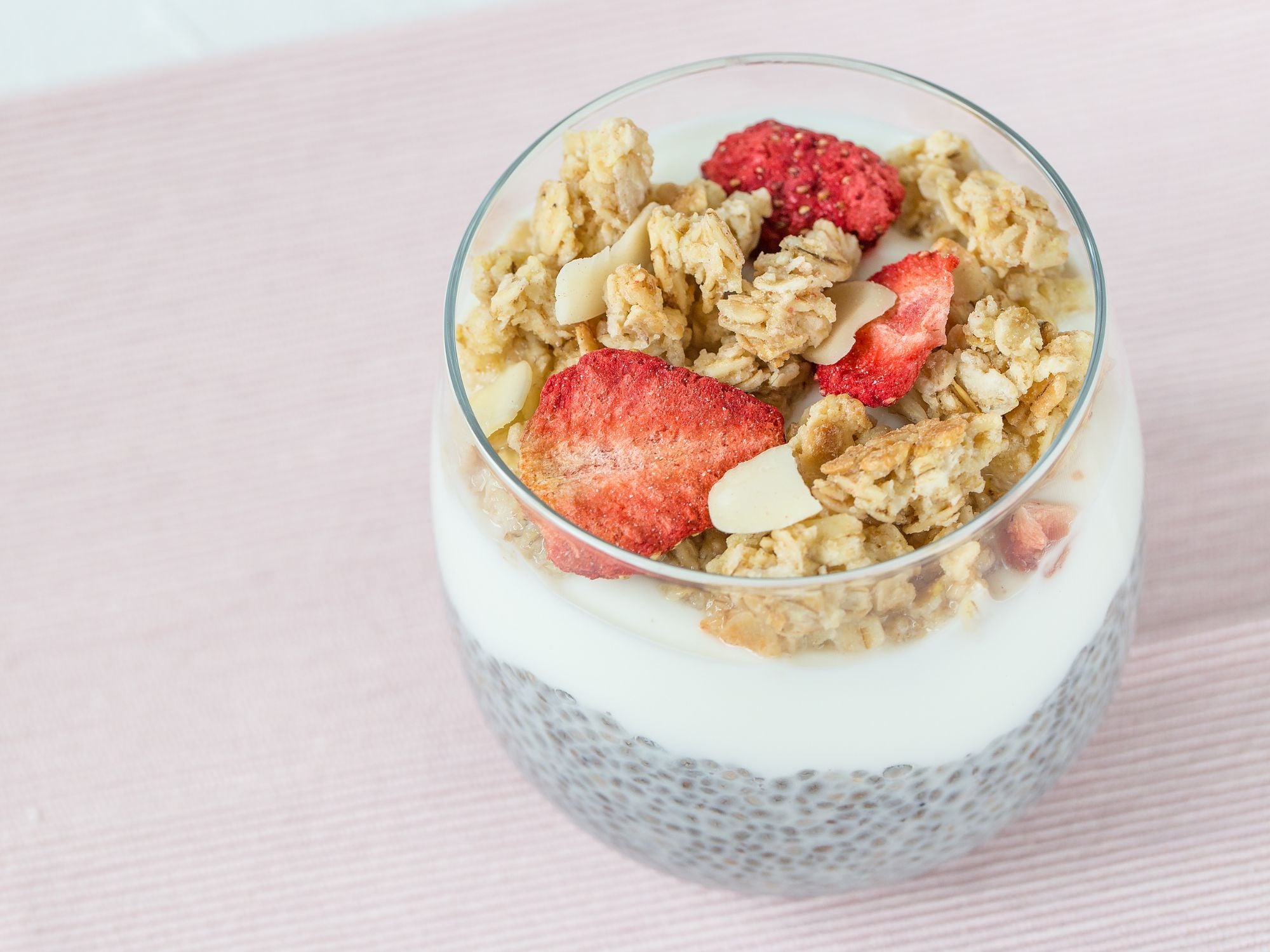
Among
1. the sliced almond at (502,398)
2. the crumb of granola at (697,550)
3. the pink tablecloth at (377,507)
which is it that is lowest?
the pink tablecloth at (377,507)

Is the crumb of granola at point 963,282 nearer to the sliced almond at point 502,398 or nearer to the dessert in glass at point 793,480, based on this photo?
the dessert in glass at point 793,480

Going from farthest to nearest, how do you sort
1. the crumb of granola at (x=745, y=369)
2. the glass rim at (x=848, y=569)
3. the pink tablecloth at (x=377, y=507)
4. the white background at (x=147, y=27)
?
the white background at (x=147, y=27) < the pink tablecloth at (x=377, y=507) < the crumb of granola at (x=745, y=369) < the glass rim at (x=848, y=569)

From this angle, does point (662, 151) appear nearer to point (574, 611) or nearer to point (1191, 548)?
point (574, 611)

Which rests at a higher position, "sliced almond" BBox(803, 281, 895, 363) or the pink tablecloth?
"sliced almond" BBox(803, 281, 895, 363)

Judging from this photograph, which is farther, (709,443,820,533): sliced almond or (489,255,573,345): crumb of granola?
(489,255,573,345): crumb of granola

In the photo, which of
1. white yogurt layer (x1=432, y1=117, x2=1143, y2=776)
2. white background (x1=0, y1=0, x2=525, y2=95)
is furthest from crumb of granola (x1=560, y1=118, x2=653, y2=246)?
white background (x1=0, y1=0, x2=525, y2=95)

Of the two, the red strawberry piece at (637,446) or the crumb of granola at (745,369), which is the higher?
the crumb of granola at (745,369)

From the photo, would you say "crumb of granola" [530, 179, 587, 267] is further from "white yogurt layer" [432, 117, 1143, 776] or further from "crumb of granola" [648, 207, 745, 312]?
"white yogurt layer" [432, 117, 1143, 776]

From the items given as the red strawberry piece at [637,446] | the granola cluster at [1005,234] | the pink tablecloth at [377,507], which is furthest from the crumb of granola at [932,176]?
the pink tablecloth at [377,507]

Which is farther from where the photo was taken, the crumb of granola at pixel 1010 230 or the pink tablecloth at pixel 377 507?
the pink tablecloth at pixel 377 507
